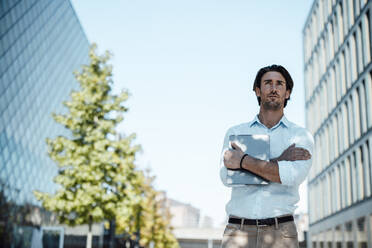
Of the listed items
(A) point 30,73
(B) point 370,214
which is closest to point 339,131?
(B) point 370,214

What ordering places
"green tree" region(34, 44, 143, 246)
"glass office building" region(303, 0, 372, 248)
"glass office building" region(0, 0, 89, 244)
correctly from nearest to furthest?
"green tree" region(34, 44, 143, 246)
"glass office building" region(0, 0, 89, 244)
"glass office building" region(303, 0, 372, 248)

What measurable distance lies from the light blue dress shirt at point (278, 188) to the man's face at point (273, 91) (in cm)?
10

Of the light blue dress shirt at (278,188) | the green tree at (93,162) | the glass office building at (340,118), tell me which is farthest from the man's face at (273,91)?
the glass office building at (340,118)

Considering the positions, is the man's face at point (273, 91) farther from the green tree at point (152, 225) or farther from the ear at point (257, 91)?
the green tree at point (152, 225)

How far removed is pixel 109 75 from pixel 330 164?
19.8 metres

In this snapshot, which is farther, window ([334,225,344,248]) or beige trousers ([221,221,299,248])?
window ([334,225,344,248])

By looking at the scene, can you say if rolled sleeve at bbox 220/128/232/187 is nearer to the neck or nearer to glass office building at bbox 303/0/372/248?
the neck

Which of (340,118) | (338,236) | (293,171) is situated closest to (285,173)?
(293,171)

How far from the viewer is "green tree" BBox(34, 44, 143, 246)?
16938 millimetres

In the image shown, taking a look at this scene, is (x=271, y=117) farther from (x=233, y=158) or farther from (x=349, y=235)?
(x=349, y=235)

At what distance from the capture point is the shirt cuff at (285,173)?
2400 millimetres

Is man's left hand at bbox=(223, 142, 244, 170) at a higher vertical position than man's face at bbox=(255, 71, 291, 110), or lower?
lower

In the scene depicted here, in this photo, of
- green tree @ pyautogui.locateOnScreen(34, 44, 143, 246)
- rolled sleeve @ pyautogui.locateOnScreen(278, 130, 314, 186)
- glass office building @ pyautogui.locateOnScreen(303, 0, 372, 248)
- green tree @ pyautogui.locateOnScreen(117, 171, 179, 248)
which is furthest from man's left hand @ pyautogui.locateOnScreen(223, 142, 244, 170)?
green tree @ pyautogui.locateOnScreen(117, 171, 179, 248)

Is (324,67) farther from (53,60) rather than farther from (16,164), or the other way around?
(16,164)
